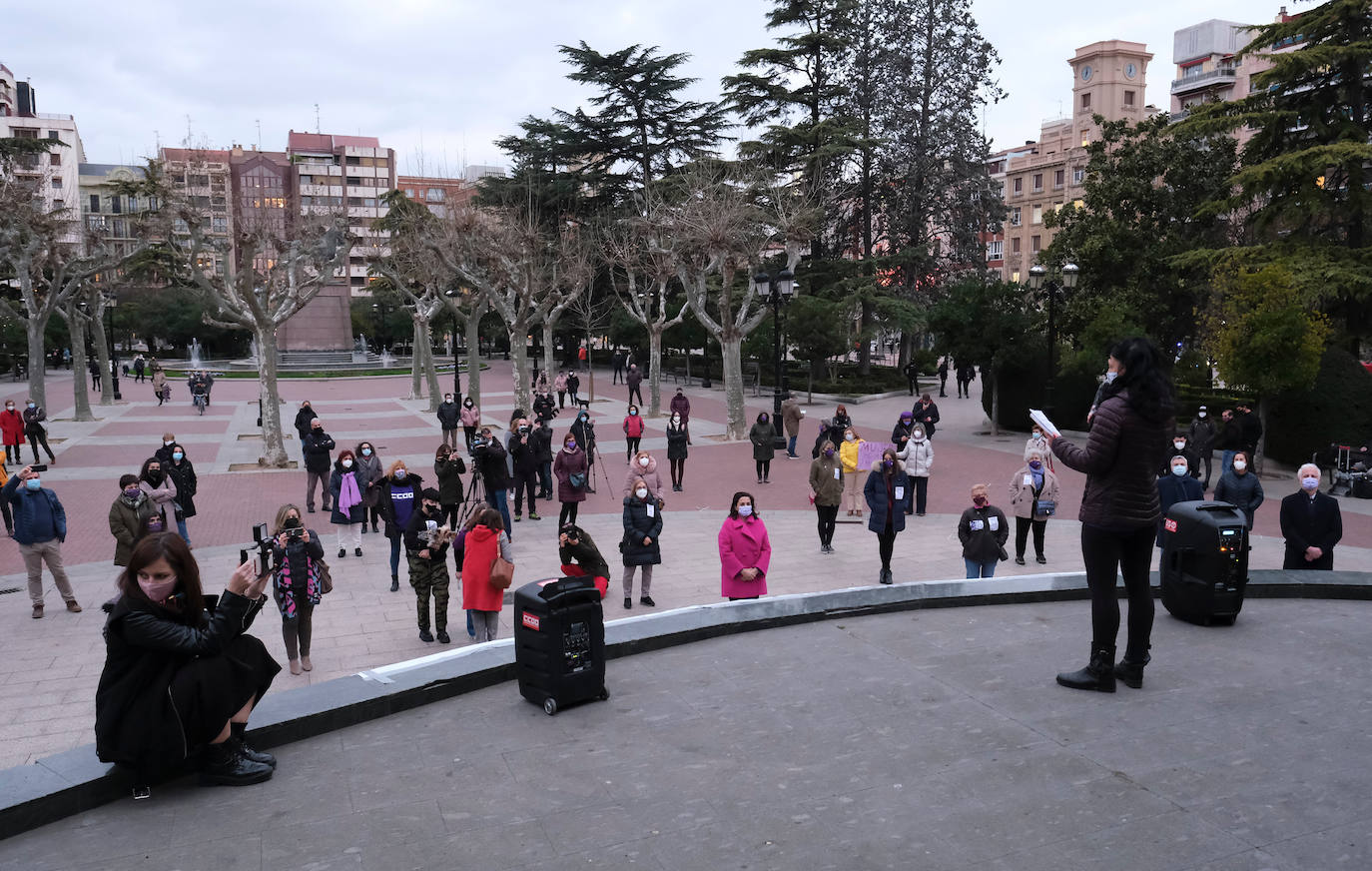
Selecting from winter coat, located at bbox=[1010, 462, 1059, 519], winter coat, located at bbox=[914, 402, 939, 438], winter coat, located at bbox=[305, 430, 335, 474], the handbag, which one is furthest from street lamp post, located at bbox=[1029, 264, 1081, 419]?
the handbag

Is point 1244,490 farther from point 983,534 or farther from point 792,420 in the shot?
point 792,420

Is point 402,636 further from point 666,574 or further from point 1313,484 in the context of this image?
point 1313,484

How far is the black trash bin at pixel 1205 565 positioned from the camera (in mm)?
6602

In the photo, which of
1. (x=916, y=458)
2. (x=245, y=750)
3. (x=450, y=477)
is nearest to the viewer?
(x=245, y=750)

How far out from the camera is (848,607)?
7.11m

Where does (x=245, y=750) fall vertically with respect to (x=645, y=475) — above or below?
below

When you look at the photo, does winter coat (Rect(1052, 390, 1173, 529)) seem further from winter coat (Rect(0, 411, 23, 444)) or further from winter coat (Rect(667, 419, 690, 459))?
winter coat (Rect(0, 411, 23, 444))

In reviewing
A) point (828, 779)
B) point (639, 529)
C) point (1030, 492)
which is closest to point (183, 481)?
point (639, 529)

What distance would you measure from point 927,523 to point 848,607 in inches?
397

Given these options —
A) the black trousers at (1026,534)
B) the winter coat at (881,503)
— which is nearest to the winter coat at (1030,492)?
the black trousers at (1026,534)

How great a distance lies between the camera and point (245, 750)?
4.68 meters

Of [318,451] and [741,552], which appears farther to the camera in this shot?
[318,451]

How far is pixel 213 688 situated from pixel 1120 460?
4324mm

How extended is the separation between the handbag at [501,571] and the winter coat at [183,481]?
7578 mm
